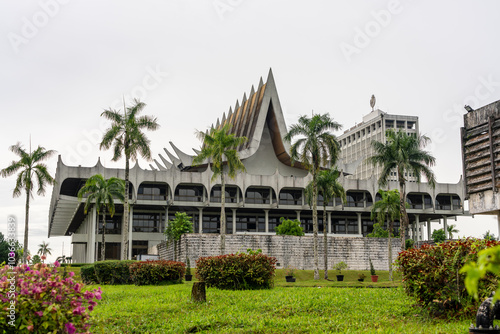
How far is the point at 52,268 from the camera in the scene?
7441 millimetres

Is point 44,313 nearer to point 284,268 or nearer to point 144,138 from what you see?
point 144,138

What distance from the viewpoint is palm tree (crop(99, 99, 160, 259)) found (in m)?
34.2

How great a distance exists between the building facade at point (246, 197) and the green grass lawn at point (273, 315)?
1710 inches

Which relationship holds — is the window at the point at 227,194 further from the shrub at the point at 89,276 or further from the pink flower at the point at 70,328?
the pink flower at the point at 70,328

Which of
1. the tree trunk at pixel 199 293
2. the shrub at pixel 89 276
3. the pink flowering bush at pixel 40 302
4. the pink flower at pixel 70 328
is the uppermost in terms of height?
the pink flowering bush at pixel 40 302

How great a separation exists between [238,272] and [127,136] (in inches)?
709

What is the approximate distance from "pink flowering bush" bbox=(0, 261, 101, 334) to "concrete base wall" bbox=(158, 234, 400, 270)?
3850cm

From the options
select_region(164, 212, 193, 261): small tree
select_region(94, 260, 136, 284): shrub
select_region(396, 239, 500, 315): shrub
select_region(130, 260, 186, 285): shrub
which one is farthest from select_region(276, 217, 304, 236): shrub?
select_region(396, 239, 500, 315): shrub

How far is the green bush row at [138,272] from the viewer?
23844 millimetres

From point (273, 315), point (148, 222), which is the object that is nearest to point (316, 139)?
point (273, 315)

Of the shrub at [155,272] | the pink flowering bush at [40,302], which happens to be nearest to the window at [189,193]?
the shrub at [155,272]

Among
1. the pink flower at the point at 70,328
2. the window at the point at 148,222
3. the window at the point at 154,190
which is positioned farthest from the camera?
the window at the point at 148,222

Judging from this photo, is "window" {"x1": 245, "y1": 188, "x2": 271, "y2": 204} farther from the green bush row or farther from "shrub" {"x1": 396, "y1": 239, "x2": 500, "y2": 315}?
"shrub" {"x1": 396, "y1": 239, "x2": 500, "y2": 315}

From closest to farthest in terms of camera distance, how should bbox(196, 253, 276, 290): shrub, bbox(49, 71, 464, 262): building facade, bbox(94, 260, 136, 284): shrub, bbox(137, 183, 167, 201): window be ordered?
1. bbox(196, 253, 276, 290): shrub
2. bbox(94, 260, 136, 284): shrub
3. bbox(49, 71, 464, 262): building facade
4. bbox(137, 183, 167, 201): window
